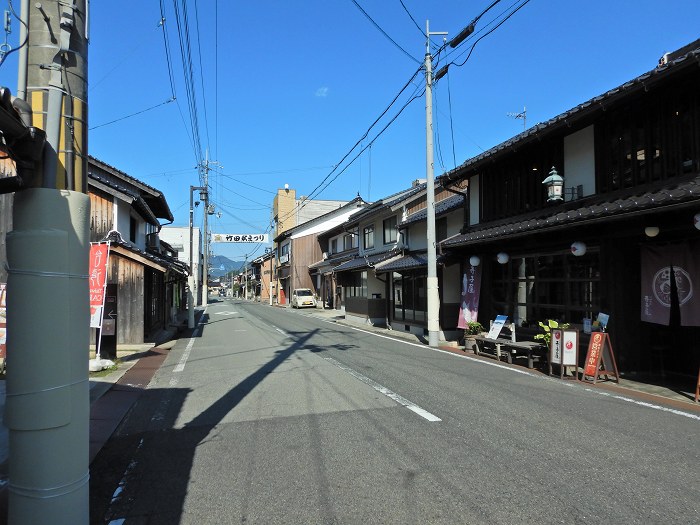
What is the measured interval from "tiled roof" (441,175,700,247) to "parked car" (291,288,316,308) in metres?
31.3

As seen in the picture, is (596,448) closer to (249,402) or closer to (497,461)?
(497,461)

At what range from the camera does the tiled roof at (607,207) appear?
7.62m

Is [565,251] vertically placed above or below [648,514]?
above

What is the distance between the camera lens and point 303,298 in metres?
43.6

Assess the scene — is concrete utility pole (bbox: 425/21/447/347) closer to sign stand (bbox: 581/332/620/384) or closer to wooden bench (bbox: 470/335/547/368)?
wooden bench (bbox: 470/335/547/368)

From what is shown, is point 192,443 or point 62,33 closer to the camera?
point 62,33

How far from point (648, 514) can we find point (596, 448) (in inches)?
61.6

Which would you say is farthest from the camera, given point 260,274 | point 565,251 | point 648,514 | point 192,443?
point 260,274

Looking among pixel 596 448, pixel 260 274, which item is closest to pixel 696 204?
pixel 596 448

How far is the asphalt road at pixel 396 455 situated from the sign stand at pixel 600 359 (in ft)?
1.69

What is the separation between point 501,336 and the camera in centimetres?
1354

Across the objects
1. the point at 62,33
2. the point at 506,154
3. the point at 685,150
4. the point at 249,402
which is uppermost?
the point at 506,154

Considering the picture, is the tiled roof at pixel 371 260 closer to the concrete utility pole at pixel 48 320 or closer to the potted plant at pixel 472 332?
the potted plant at pixel 472 332

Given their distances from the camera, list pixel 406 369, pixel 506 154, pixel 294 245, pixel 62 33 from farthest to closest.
→ pixel 294 245 < pixel 506 154 < pixel 406 369 < pixel 62 33
